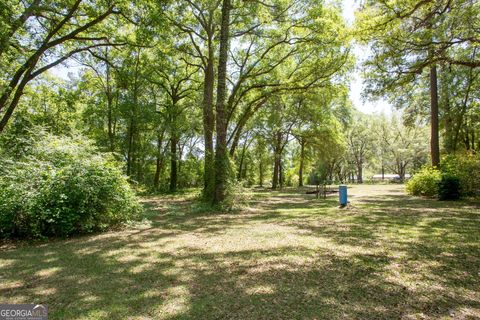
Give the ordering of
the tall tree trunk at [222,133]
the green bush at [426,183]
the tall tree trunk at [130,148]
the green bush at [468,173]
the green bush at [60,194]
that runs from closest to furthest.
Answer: the green bush at [60,194]
the tall tree trunk at [222,133]
the green bush at [468,173]
the green bush at [426,183]
the tall tree trunk at [130,148]

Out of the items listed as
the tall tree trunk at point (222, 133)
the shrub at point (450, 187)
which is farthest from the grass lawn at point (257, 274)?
the shrub at point (450, 187)

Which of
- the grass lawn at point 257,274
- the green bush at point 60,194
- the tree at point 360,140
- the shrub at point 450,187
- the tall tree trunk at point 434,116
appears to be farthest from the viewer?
the tree at point 360,140

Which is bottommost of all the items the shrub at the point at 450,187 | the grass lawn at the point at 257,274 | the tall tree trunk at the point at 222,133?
the grass lawn at the point at 257,274

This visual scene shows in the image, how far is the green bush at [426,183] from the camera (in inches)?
562

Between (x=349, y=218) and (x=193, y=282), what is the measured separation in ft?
21.0

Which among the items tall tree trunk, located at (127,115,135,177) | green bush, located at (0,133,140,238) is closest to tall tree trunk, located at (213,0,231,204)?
green bush, located at (0,133,140,238)

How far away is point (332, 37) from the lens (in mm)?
14859

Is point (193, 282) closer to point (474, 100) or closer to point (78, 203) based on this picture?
point (78, 203)

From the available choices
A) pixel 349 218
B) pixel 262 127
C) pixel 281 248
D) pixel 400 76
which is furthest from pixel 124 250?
pixel 262 127

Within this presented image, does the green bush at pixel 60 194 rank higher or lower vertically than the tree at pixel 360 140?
lower

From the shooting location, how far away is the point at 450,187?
41.7 feet

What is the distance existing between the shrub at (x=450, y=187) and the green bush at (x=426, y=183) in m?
0.54

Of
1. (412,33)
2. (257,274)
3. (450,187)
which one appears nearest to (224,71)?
(412,33)

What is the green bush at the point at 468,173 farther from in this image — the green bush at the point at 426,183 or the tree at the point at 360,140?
the tree at the point at 360,140
